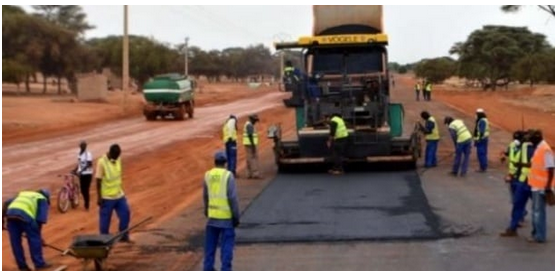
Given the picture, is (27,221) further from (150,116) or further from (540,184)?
(150,116)

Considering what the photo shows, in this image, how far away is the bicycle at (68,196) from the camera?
17.6m

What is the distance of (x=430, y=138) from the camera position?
2253 cm

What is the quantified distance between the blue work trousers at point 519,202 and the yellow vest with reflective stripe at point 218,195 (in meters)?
4.35

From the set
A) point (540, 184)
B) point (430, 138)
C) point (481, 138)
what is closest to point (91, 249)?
point (540, 184)

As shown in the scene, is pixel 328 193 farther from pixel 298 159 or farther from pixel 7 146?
pixel 7 146

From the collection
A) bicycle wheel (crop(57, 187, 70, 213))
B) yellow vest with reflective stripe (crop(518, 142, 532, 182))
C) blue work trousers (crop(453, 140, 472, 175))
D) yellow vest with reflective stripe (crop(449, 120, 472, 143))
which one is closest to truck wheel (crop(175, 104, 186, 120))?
yellow vest with reflective stripe (crop(449, 120, 472, 143))

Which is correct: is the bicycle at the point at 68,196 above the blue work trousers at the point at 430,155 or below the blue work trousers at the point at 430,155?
below

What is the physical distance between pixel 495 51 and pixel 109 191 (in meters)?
86.3

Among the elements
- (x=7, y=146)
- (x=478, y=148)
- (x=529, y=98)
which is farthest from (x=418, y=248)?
(x=529, y=98)

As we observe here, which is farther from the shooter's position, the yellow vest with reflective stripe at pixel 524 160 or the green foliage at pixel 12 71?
the green foliage at pixel 12 71

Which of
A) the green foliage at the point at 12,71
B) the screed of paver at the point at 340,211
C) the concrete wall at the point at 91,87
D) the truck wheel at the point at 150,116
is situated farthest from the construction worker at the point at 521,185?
the concrete wall at the point at 91,87

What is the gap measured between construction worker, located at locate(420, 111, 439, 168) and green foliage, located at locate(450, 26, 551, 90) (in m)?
69.9

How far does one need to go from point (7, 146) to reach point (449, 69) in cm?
9256

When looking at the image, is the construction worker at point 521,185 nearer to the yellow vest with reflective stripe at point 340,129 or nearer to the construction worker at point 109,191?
the construction worker at point 109,191
